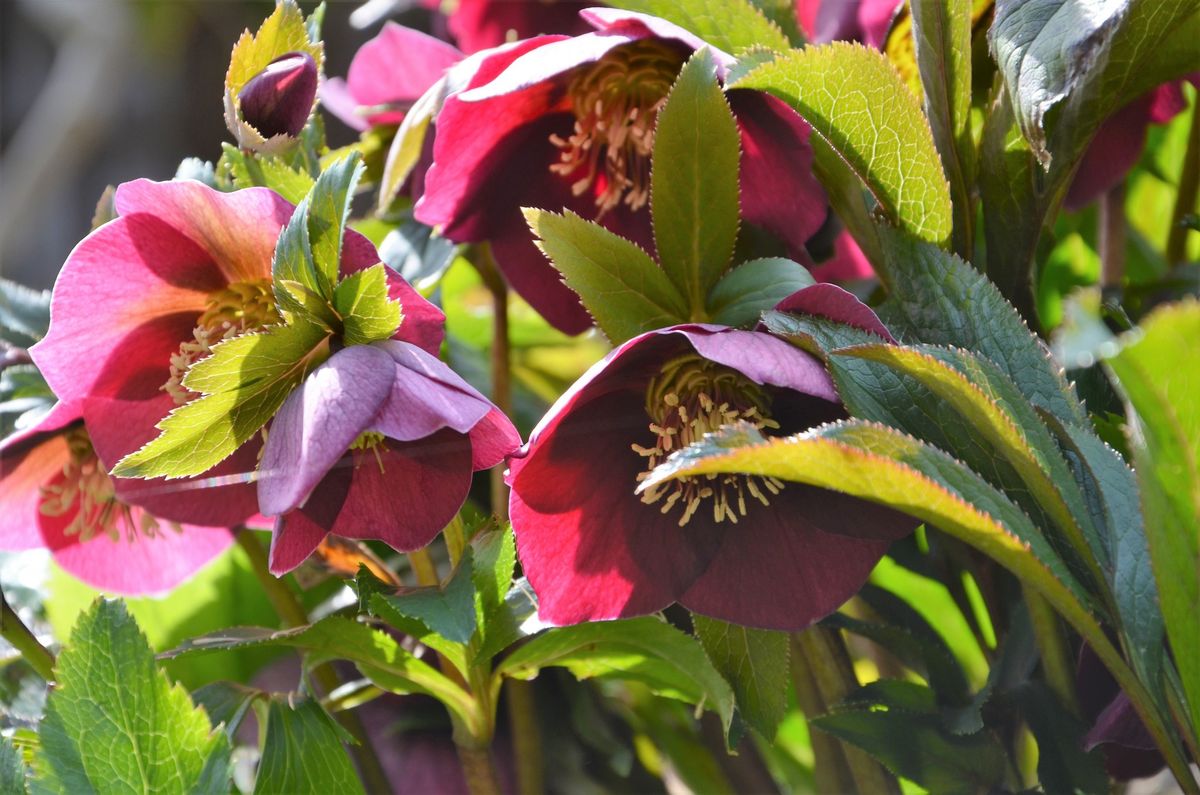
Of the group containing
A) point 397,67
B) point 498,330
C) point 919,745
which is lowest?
point 919,745

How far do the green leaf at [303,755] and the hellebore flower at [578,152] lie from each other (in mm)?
152

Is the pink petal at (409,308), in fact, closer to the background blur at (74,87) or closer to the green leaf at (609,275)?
the green leaf at (609,275)

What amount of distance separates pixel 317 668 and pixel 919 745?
0.20 metres

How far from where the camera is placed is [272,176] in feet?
1.23

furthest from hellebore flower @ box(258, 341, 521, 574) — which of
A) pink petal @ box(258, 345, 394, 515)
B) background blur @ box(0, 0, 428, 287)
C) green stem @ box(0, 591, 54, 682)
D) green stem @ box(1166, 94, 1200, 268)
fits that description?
background blur @ box(0, 0, 428, 287)

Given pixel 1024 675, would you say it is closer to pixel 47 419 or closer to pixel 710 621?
pixel 710 621

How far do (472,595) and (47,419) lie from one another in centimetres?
14

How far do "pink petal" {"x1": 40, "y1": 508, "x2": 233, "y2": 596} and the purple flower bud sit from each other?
16 centimetres

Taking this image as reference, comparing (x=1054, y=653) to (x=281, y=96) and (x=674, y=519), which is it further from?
(x=281, y=96)

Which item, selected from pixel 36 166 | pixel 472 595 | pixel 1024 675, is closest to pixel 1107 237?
pixel 1024 675

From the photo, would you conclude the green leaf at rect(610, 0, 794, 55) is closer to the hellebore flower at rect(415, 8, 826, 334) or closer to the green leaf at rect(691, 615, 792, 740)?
the hellebore flower at rect(415, 8, 826, 334)

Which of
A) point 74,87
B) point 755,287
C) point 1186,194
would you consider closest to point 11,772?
point 755,287

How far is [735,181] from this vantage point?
345 millimetres

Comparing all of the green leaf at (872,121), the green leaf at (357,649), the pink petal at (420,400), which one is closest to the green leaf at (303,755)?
the green leaf at (357,649)
